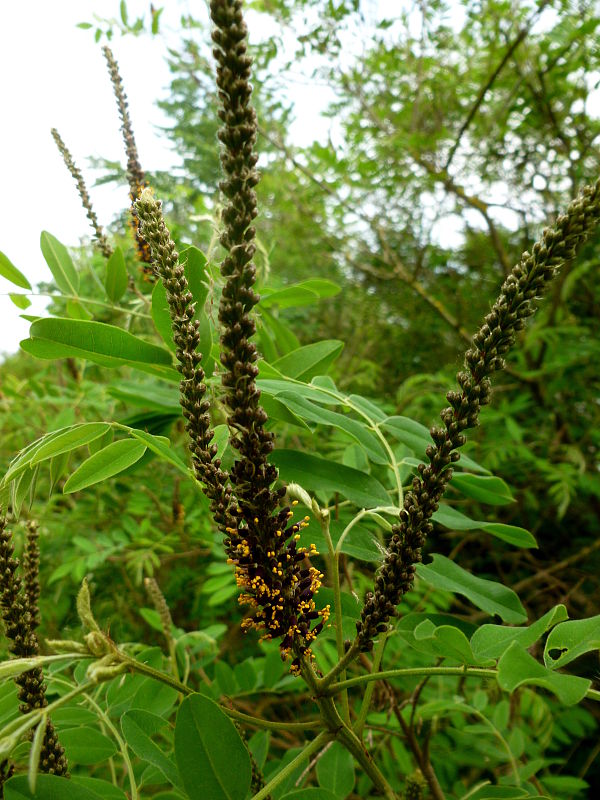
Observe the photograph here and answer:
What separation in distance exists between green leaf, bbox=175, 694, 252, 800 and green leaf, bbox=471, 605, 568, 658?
235 millimetres

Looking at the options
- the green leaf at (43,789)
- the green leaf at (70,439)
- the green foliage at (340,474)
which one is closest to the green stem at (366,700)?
the green foliage at (340,474)

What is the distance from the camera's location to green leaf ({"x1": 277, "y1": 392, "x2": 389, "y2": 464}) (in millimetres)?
657

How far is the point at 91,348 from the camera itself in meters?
0.65

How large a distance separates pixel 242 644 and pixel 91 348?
1365 millimetres

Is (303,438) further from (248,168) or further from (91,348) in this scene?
(248,168)

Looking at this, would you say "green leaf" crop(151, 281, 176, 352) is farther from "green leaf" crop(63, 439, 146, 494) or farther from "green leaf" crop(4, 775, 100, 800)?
"green leaf" crop(4, 775, 100, 800)

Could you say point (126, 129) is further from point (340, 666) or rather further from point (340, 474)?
point (340, 666)

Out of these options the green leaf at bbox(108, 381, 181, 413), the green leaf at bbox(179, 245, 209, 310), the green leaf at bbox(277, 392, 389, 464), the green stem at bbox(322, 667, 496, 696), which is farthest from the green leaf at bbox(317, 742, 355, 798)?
the green leaf at bbox(179, 245, 209, 310)

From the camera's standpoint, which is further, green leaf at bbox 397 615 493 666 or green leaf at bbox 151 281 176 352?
green leaf at bbox 151 281 176 352

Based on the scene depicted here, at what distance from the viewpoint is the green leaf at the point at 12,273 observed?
0.82 m

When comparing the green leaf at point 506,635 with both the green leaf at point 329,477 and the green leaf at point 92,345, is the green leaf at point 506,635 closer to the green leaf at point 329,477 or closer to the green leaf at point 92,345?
the green leaf at point 329,477

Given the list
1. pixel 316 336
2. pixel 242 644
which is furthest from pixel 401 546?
pixel 316 336

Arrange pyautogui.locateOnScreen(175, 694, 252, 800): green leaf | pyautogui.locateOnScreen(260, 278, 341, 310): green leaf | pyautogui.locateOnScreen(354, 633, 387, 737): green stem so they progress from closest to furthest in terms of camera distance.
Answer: pyautogui.locateOnScreen(175, 694, 252, 800): green leaf, pyautogui.locateOnScreen(354, 633, 387, 737): green stem, pyautogui.locateOnScreen(260, 278, 341, 310): green leaf

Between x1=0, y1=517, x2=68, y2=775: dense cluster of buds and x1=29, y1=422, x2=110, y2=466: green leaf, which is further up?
x1=29, y1=422, x2=110, y2=466: green leaf
